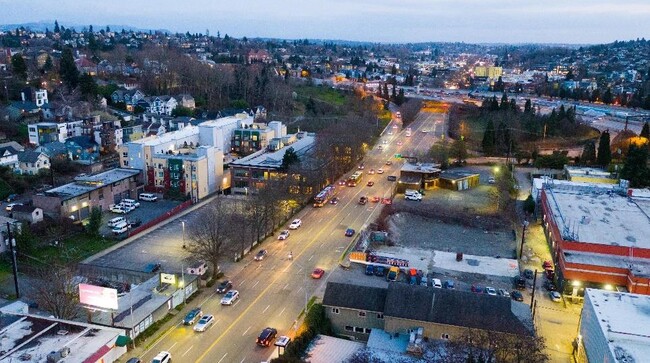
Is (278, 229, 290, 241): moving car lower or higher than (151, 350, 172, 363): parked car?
lower

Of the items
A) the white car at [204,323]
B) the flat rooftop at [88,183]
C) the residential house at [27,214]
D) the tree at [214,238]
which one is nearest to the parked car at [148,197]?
the flat rooftop at [88,183]

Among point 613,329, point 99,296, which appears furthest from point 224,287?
point 613,329

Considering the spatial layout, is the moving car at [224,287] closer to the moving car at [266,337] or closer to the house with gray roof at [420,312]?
the moving car at [266,337]

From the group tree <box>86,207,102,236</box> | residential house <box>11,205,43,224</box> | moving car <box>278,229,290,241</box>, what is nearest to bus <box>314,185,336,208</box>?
moving car <box>278,229,290,241</box>

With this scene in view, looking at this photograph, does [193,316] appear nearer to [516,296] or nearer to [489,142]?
[516,296]

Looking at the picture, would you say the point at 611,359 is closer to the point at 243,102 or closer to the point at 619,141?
the point at 619,141

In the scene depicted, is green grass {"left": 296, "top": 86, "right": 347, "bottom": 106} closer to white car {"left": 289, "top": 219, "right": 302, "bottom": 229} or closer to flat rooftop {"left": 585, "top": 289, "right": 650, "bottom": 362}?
white car {"left": 289, "top": 219, "right": 302, "bottom": 229}

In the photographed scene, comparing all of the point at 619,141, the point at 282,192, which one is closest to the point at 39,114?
the point at 282,192
